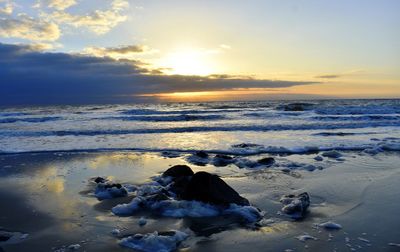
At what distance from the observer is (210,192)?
703cm

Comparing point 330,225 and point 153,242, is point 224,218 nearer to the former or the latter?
point 153,242

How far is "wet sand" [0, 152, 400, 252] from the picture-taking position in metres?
5.43

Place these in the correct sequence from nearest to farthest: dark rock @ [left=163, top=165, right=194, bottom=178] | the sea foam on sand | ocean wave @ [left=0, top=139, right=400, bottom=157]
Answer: the sea foam on sand, dark rock @ [left=163, top=165, right=194, bottom=178], ocean wave @ [left=0, top=139, right=400, bottom=157]

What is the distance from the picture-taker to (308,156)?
43.0ft

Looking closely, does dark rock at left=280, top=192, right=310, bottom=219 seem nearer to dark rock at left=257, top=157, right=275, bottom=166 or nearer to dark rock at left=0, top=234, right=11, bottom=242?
dark rock at left=257, top=157, right=275, bottom=166

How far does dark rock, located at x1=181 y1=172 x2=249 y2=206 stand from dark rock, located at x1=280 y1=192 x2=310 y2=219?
2.46 ft

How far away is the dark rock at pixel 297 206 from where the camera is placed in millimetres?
6573

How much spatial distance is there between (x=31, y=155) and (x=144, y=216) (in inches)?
360

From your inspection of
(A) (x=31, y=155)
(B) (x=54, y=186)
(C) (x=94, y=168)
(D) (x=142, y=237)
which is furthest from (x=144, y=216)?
(A) (x=31, y=155)

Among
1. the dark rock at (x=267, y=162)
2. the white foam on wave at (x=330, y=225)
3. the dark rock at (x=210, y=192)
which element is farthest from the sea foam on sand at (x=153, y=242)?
the dark rock at (x=267, y=162)

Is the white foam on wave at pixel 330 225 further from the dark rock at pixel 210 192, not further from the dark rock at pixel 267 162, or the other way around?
the dark rock at pixel 267 162

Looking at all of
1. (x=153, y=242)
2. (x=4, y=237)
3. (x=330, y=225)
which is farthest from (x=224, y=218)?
(x=4, y=237)

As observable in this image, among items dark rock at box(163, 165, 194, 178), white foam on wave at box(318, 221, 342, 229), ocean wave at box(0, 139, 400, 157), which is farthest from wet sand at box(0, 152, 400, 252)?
ocean wave at box(0, 139, 400, 157)

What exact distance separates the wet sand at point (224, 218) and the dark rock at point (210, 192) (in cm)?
47
